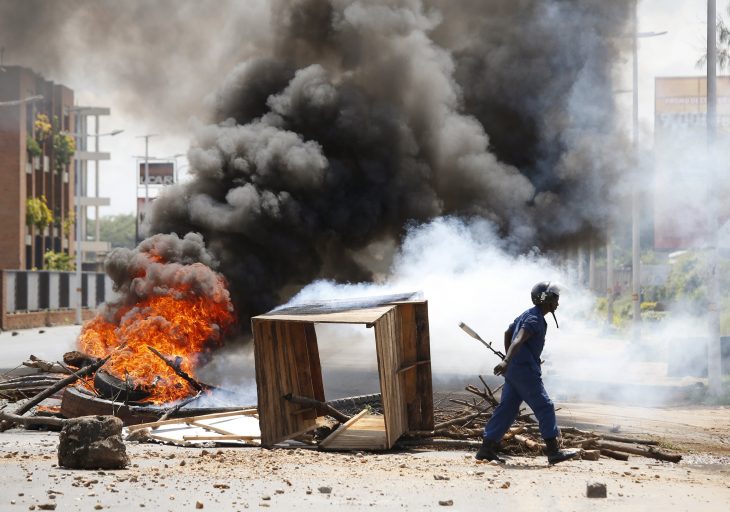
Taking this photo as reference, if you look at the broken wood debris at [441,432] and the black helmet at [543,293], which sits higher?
the black helmet at [543,293]

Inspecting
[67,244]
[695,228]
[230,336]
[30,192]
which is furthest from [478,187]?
[67,244]

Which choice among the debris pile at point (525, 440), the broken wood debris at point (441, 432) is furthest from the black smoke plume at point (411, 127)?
the debris pile at point (525, 440)

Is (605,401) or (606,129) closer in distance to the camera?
(605,401)

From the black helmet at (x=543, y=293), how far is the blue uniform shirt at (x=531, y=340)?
0.44ft

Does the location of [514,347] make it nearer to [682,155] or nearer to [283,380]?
[283,380]

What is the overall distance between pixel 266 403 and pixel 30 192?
5070 centimetres

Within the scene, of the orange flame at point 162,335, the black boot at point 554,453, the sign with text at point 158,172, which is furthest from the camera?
the sign with text at point 158,172

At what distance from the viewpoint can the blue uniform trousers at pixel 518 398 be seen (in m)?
8.43

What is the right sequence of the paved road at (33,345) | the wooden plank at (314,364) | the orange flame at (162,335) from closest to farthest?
the wooden plank at (314,364) < the orange flame at (162,335) < the paved road at (33,345)

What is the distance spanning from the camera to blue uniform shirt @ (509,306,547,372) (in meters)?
8.55

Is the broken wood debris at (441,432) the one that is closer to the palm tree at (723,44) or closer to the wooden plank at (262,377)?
the wooden plank at (262,377)

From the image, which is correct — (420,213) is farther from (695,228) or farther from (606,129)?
(695,228)

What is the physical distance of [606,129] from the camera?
22.7m

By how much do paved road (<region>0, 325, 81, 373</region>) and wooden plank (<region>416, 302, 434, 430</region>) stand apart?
36.9 ft
